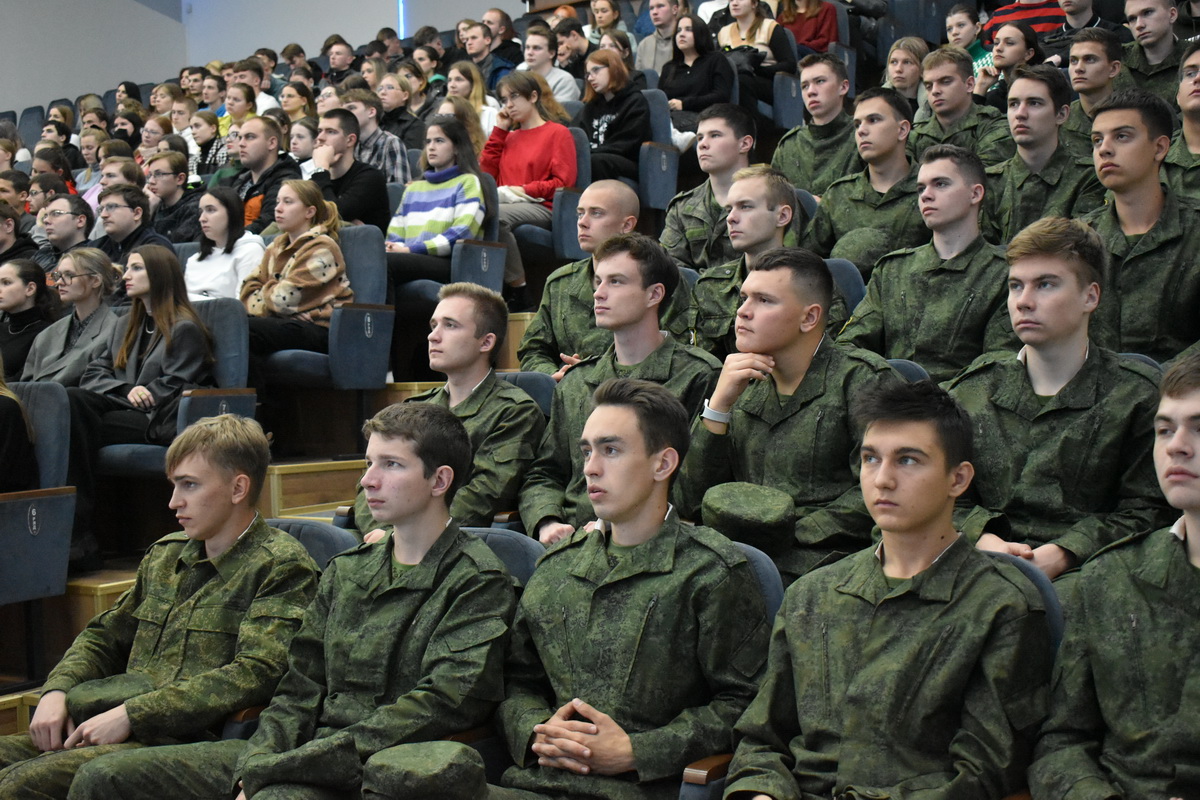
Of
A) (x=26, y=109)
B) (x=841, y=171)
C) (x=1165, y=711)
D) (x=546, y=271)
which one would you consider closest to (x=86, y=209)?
(x=546, y=271)

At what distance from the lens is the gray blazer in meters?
3.84

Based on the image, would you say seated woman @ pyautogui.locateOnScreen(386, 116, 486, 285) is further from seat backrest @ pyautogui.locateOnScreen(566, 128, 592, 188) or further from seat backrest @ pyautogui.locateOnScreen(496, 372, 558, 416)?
seat backrest @ pyautogui.locateOnScreen(496, 372, 558, 416)

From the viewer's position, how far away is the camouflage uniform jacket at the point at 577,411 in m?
2.71

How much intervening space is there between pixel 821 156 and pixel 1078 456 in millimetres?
2479

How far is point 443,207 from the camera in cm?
471

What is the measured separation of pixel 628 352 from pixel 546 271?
258 centimetres

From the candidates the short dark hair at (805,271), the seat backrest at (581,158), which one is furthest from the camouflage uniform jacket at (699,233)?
the short dark hair at (805,271)

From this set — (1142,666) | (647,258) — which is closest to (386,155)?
(647,258)

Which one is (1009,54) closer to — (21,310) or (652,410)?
(652,410)

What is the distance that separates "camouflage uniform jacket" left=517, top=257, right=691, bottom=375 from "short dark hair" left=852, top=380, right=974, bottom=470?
1.62 metres

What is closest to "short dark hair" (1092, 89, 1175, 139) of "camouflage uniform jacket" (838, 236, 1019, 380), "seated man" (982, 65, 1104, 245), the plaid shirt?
"camouflage uniform jacket" (838, 236, 1019, 380)

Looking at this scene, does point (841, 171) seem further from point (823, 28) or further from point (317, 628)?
point (317, 628)

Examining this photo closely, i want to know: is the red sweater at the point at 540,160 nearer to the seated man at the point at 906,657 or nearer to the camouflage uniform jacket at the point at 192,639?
the camouflage uniform jacket at the point at 192,639

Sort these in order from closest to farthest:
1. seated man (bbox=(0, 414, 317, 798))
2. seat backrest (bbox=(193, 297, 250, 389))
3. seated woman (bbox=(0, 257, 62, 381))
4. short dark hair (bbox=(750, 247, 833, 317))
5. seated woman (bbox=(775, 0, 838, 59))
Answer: seated man (bbox=(0, 414, 317, 798)) < short dark hair (bbox=(750, 247, 833, 317)) < seat backrest (bbox=(193, 297, 250, 389)) < seated woman (bbox=(0, 257, 62, 381)) < seated woman (bbox=(775, 0, 838, 59))
